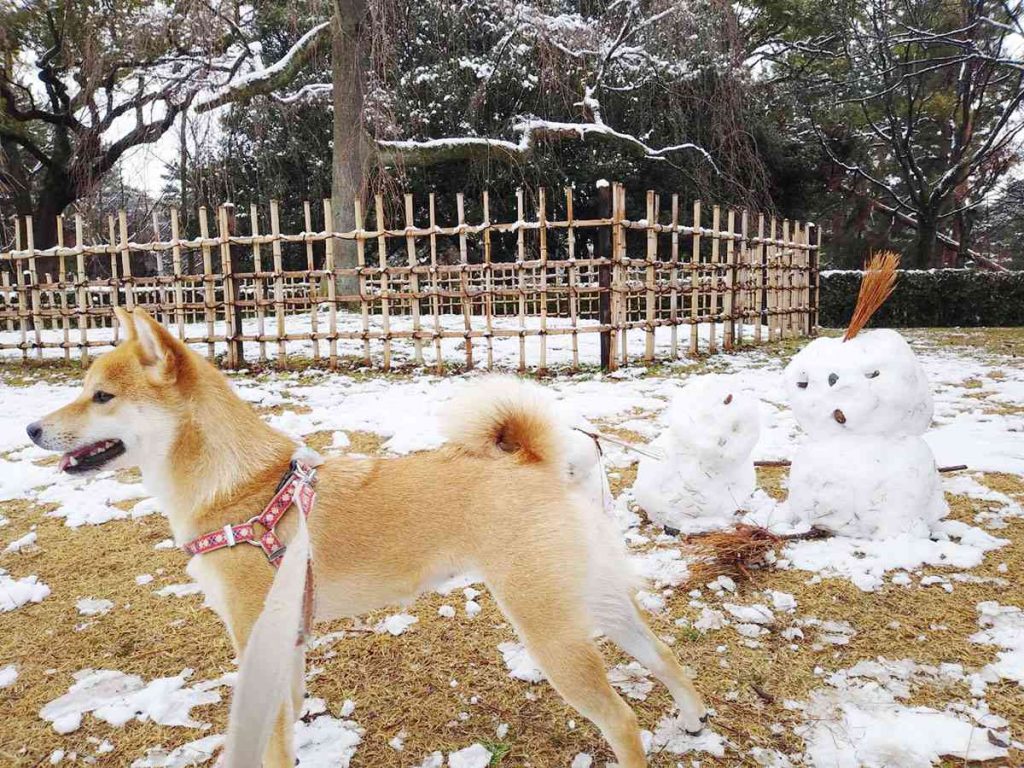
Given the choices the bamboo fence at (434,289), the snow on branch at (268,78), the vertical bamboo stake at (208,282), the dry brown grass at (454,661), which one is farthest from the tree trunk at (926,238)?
the vertical bamboo stake at (208,282)

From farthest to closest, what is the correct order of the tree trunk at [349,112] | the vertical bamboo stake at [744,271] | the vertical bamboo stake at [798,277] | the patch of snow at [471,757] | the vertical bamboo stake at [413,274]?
1. the vertical bamboo stake at [798,277]
2. the tree trunk at [349,112]
3. the vertical bamboo stake at [744,271]
4. the vertical bamboo stake at [413,274]
5. the patch of snow at [471,757]

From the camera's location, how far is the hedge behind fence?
1529 cm

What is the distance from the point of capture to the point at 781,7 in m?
17.2

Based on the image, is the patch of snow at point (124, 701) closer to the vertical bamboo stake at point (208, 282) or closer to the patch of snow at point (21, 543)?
the patch of snow at point (21, 543)

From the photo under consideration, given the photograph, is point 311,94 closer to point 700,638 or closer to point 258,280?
point 258,280

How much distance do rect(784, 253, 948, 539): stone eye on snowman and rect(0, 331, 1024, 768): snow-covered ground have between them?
0.47ft

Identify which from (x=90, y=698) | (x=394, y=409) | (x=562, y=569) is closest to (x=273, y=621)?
(x=562, y=569)

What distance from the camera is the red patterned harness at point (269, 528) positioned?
1665 mm

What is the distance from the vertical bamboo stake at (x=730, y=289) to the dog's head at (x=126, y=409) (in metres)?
9.18

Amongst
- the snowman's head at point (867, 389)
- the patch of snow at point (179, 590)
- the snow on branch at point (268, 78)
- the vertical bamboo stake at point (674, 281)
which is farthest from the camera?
the snow on branch at point (268, 78)

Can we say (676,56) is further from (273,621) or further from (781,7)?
(273,621)

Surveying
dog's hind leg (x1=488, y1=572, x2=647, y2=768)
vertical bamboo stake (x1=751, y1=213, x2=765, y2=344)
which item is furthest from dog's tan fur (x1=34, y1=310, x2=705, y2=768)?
vertical bamboo stake (x1=751, y1=213, x2=765, y2=344)

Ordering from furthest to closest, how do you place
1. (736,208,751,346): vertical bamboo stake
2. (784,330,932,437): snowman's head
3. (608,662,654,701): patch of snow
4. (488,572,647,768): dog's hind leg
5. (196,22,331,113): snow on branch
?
1. (196,22,331,113): snow on branch
2. (736,208,751,346): vertical bamboo stake
3. (784,330,932,437): snowman's head
4. (608,662,654,701): patch of snow
5. (488,572,647,768): dog's hind leg

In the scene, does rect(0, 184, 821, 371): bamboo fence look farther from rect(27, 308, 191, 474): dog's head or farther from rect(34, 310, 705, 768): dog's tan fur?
rect(34, 310, 705, 768): dog's tan fur
